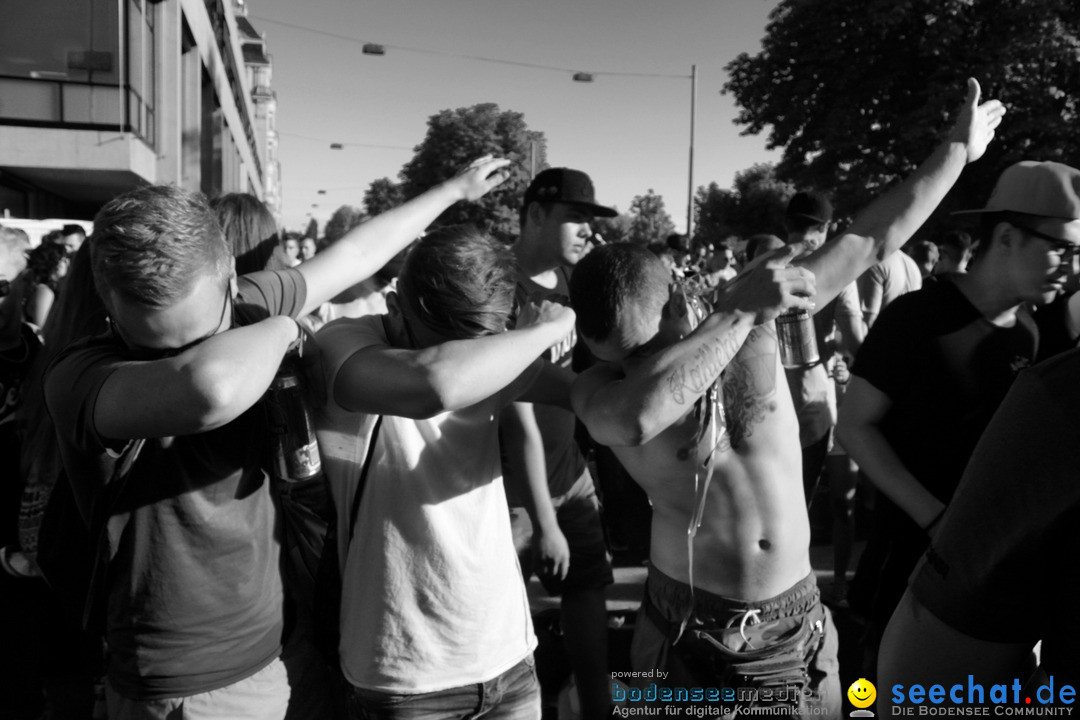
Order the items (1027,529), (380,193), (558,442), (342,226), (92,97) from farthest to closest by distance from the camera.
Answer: (380,193) < (92,97) < (342,226) < (558,442) < (1027,529)

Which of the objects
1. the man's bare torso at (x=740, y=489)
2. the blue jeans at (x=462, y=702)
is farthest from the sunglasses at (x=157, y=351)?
the man's bare torso at (x=740, y=489)

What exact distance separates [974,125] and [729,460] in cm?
125

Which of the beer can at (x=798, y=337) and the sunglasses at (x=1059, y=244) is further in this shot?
the sunglasses at (x=1059, y=244)

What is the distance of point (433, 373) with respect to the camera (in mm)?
1633

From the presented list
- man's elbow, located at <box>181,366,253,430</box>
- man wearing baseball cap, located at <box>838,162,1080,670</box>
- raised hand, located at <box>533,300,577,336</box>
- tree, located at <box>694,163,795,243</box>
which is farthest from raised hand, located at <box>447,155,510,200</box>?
tree, located at <box>694,163,795,243</box>

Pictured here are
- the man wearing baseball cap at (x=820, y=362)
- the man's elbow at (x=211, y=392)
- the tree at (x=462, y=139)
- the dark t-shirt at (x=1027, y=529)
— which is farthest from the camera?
the tree at (x=462, y=139)

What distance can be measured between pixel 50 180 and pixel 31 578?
17449mm

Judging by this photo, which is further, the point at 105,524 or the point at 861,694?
the point at 861,694

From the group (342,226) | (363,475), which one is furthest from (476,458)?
(342,226)

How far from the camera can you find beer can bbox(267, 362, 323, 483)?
1669 mm

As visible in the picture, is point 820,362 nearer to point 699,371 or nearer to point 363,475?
point 699,371

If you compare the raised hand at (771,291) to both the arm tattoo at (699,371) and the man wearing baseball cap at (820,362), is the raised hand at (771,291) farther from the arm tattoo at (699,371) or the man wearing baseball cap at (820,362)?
the man wearing baseball cap at (820,362)

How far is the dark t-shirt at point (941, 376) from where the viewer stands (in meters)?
2.47

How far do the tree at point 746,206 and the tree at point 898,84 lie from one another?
17888 mm
